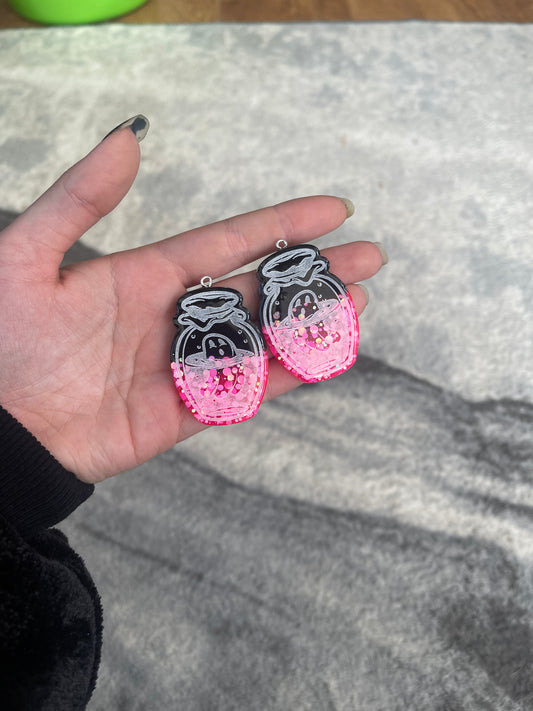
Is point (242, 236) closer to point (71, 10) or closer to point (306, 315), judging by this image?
point (306, 315)

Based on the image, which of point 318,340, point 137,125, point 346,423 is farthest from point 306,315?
point 137,125

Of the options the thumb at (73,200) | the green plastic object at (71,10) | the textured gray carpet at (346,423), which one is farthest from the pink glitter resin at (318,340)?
the green plastic object at (71,10)

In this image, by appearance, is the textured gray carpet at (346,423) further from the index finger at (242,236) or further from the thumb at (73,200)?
the thumb at (73,200)

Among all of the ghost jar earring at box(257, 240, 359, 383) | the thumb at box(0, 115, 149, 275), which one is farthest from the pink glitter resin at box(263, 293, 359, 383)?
the thumb at box(0, 115, 149, 275)

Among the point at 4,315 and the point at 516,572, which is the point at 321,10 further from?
the point at 516,572

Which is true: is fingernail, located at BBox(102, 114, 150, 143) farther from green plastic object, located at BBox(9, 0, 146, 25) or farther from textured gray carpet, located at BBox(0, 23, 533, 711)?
green plastic object, located at BBox(9, 0, 146, 25)
